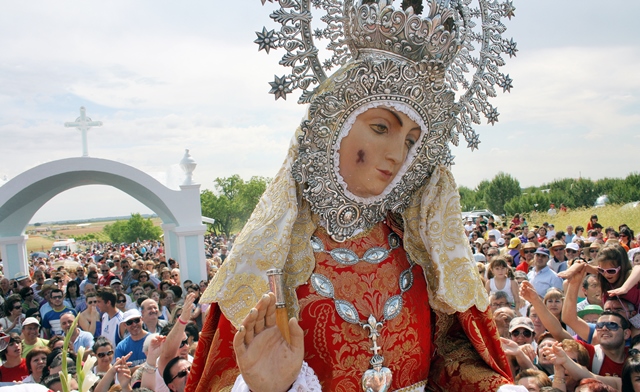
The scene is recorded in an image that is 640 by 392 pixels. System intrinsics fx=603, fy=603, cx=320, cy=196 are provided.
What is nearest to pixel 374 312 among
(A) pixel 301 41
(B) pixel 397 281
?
(B) pixel 397 281

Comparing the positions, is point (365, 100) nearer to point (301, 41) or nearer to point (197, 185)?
point (301, 41)

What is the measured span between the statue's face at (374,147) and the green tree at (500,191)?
44.3 metres

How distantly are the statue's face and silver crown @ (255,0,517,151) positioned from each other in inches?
10.1

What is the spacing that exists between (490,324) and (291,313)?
0.97 metres

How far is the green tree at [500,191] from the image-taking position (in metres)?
45.5

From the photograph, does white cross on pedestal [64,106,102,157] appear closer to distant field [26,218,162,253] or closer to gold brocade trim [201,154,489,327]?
distant field [26,218,162,253]

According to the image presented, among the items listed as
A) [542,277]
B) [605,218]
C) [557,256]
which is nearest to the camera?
[542,277]

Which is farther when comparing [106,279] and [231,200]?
[231,200]

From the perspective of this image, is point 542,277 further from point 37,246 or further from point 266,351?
point 37,246

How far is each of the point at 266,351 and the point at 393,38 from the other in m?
1.44

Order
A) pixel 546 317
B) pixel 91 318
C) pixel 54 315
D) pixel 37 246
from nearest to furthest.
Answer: pixel 546 317, pixel 91 318, pixel 54 315, pixel 37 246

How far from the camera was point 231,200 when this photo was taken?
4431 cm

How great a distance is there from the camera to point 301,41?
2795 millimetres

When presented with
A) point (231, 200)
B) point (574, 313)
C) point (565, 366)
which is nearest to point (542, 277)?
point (574, 313)
